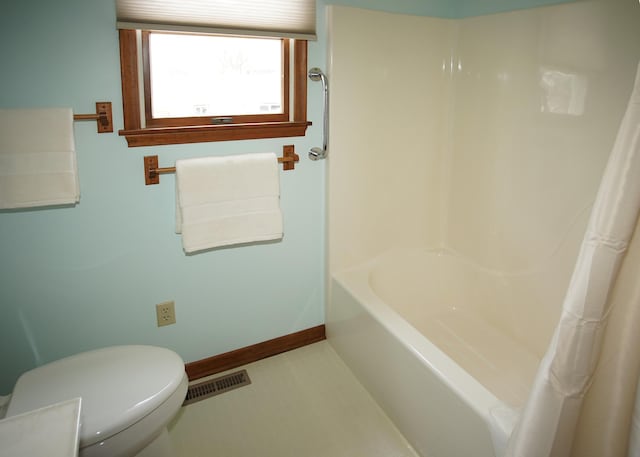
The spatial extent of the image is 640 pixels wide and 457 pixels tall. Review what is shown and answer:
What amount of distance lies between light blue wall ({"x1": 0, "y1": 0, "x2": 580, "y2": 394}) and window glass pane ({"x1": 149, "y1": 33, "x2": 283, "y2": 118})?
0.53 ft

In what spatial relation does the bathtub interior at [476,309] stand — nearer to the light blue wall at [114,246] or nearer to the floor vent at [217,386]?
the light blue wall at [114,246]

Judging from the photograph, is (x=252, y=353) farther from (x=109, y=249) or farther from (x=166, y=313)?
(x=109, y=249)

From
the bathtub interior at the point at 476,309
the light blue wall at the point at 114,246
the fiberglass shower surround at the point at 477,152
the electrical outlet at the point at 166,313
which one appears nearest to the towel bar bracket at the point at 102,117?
the light blue wall at the point at 114,246

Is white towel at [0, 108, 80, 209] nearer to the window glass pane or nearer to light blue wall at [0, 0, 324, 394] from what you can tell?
light blue wall at [0, 0, 324, 394]

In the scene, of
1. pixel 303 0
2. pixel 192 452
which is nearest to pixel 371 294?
pixel 192 452

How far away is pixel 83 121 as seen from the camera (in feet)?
5.33

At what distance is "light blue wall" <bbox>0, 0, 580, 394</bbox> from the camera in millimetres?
1539

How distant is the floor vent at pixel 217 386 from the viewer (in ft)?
6.68

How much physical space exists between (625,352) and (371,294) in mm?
1161

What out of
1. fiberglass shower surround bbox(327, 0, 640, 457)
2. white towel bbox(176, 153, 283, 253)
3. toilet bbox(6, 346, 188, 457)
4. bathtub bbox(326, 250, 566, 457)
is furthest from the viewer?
white towel bbox(176, 153, 283, 253)

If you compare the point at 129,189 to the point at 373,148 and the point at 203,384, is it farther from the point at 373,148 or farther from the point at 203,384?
the point at 373,148

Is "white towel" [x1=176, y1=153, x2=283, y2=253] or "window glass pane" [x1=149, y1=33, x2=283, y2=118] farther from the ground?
"window glass pane" [x1=149, y1=33, x2=283, y2=118]

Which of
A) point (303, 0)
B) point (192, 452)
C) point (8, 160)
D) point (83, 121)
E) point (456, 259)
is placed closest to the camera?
point (8, 160)

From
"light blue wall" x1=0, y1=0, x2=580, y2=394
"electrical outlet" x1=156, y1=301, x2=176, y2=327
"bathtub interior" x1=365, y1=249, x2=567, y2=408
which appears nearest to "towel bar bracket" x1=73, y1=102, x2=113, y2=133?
"light blue wall" x1=0, y1=0, x2=580, y2=394
